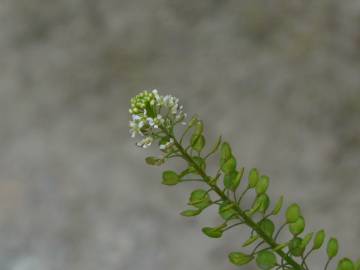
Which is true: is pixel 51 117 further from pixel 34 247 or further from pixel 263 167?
pixel 263 167

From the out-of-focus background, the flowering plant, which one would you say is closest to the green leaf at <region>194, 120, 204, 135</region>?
the flowering plant

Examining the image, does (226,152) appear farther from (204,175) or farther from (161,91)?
(161,91)

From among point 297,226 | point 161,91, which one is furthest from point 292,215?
point 161,91

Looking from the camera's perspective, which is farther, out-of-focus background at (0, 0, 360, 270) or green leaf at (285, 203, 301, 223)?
out-of-focus background at (0, 0, 360, 270)

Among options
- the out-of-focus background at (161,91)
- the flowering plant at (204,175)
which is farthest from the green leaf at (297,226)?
the out-of-focus background at (161,91)

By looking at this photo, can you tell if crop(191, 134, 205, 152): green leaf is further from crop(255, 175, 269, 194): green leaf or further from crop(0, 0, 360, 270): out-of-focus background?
crop(0, 0, 360, 270): out-of-focus background

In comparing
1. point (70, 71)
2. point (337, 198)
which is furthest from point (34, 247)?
point (337, 198)
